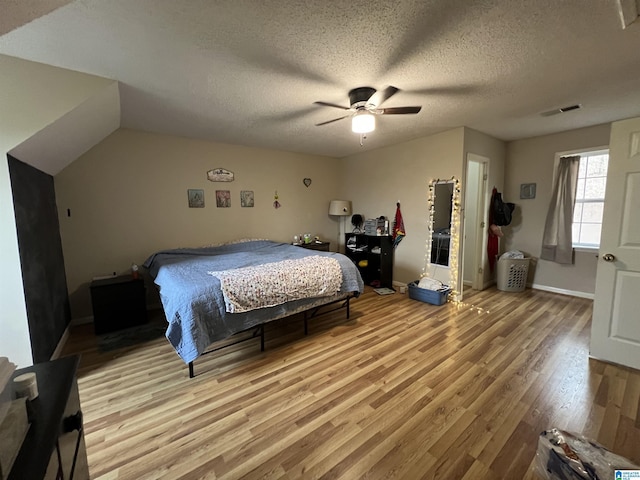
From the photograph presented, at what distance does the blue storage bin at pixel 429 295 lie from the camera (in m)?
3.74

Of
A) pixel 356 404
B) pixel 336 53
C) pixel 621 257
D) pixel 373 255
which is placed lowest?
pixel 356 404

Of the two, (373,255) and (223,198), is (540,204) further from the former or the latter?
(223,198)

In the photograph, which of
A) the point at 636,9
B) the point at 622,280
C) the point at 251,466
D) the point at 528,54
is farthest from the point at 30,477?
the point at 622,280

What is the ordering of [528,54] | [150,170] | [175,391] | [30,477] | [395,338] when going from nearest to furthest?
1. [30,477]
2. [528,54]
3. [175,391]
4. [395,338]
5. [150,170]

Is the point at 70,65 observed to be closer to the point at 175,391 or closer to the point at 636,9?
the point at 175,391

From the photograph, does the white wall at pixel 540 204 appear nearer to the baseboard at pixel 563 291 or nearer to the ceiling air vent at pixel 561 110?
the baseboard at pixel 563 291

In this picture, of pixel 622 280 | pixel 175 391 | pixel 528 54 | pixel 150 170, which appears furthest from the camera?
pixel 150 170

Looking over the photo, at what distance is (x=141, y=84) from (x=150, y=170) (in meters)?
1.64

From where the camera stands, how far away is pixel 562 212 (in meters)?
3.96

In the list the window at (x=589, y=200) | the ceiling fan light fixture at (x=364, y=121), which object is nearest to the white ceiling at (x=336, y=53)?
the ceiling fan light fixture at (x=364, y=121)

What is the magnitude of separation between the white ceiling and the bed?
1.68m

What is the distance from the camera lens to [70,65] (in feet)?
6.37

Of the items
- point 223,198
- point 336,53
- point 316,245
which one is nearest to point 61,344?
point 223,198

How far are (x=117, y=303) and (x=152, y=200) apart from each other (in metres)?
1.43
